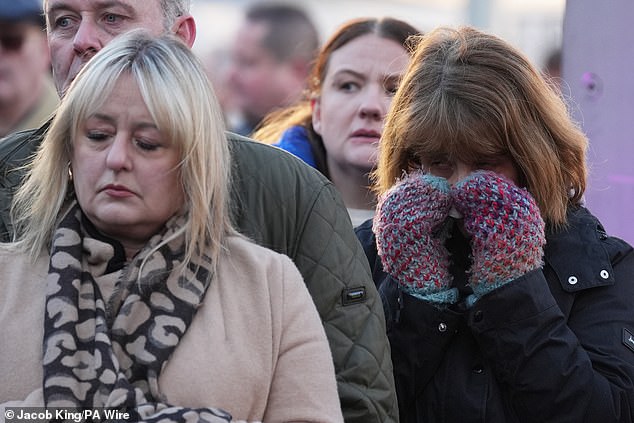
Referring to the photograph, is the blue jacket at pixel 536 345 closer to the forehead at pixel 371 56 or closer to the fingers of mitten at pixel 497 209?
the fingers of mitten at pixel 497 209

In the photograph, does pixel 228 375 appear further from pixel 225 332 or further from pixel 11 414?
pixel 11 414

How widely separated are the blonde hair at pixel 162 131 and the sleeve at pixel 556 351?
27.8 inches

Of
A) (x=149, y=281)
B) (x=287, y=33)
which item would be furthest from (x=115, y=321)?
(x=287, y=33)

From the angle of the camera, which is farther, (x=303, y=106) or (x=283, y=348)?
(x=303, y=106)

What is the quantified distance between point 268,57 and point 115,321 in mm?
5121

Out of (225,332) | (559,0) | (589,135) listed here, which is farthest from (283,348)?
→ (559,0)

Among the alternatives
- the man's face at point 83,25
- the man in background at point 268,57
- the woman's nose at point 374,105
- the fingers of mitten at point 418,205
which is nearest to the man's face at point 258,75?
the man in background at point 268,57

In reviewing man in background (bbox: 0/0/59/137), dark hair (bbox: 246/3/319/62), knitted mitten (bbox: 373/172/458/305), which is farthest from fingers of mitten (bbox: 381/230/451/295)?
dark hair (bbox: 246/3/319/62)

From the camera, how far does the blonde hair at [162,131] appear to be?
2.69m

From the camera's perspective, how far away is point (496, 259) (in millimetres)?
2951

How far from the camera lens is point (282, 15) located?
25.3 feet

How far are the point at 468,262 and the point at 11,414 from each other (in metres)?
1.25

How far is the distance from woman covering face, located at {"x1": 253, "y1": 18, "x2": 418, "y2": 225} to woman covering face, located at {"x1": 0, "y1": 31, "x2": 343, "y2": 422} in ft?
4.57

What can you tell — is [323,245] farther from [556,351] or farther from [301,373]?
[556,351]
